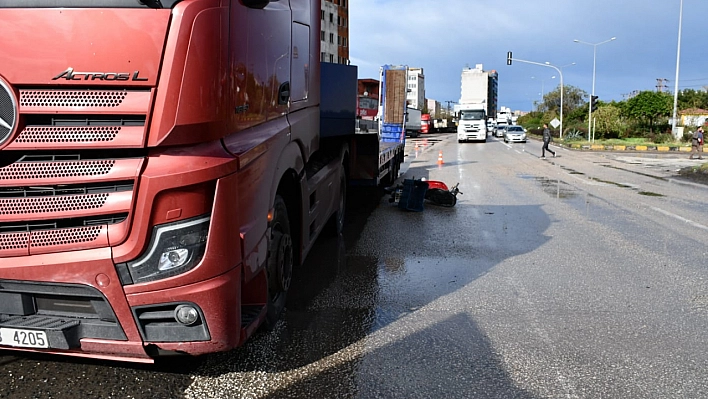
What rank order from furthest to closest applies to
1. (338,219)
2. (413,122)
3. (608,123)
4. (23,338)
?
(413,122) < (608,123) < (338,219) < (23,338)

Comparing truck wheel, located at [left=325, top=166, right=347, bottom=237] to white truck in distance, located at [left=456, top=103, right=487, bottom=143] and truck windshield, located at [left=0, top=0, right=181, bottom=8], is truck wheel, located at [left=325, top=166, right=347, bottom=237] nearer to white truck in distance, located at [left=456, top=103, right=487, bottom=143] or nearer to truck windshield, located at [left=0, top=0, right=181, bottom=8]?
truck windshield, located at [left=0, top=0, right=181, bottom=8]

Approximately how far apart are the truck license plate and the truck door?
1.47 metres

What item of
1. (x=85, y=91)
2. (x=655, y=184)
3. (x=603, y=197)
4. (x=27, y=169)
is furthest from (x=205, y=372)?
(x=655, y=184)

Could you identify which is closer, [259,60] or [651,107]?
[259,60]

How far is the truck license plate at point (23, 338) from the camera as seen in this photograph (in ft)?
9.71

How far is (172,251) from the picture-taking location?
295cm

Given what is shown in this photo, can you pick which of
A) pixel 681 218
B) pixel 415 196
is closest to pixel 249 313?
pixel 415 196

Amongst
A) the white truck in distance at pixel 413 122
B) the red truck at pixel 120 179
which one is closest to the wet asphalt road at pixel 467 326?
the red truck at pixel 120 179

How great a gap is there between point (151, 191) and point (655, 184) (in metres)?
15.7

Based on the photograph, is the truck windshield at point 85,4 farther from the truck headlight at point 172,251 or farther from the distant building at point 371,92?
the distant building at point 371,92

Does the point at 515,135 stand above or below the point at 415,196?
above

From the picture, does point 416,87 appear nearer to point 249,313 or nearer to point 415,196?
point 415,196

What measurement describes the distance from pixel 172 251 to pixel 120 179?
1.42 feet

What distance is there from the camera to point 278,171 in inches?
154
